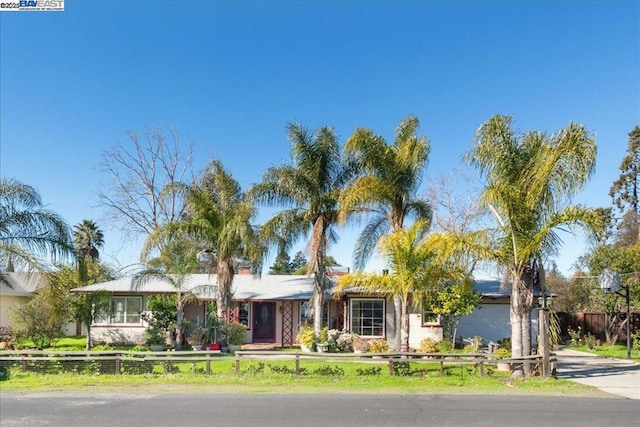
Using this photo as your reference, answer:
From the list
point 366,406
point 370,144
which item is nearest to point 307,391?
point 366,406

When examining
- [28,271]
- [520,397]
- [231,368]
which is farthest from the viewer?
[231,368]

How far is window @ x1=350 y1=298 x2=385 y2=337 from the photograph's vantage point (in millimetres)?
23969

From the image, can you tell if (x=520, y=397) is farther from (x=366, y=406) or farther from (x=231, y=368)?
(x=231, y=368)

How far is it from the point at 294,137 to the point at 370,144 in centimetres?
328

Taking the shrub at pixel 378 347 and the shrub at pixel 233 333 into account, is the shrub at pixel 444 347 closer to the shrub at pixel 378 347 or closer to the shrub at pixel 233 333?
the shrub at pixel 378 347

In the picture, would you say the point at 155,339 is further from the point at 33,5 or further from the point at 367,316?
the point at 33,5

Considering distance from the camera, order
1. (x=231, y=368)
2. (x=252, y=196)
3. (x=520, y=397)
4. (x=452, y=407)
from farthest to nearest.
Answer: (x=252, y=196)
(x=231, y=368)
(x=520, y=397)
(x=452, y=407)

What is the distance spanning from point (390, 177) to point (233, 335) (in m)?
9.10

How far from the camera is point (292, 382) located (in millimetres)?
13789

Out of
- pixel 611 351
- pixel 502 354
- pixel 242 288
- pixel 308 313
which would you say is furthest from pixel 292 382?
pixel 611 351

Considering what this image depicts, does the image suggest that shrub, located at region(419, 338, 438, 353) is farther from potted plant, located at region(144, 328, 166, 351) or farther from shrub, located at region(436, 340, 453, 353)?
potted plant, located at region(144, 328, 166, 351)

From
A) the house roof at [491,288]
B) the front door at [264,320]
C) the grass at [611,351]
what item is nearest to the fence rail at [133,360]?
A: the house roof at [491,288]

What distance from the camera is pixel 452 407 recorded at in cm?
1046

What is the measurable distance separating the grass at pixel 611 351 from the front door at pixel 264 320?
1428 cm
